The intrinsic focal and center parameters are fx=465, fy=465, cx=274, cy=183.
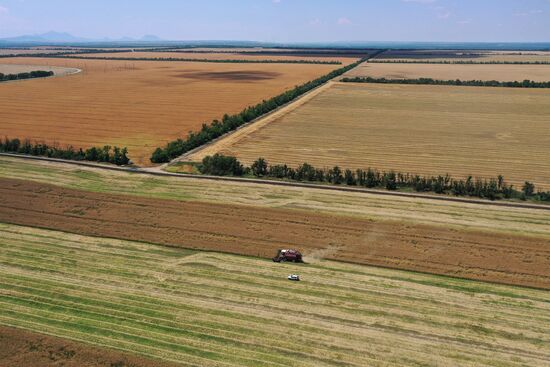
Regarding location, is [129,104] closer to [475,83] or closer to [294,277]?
[294,277]

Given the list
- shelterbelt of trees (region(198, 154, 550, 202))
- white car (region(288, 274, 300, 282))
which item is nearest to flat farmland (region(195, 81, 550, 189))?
shelterbelt of trees (region(198, 154, 550, 202))

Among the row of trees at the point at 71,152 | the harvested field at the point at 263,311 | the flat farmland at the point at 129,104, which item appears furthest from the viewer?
the flat farmland at the point at 129,104

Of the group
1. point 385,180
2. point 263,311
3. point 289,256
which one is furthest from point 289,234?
point 385,180

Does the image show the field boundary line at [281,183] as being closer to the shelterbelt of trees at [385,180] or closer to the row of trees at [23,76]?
the shelterbelt of trees at [385,180]

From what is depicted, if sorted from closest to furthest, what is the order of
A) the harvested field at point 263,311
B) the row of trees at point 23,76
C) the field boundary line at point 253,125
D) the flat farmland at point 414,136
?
the harvested field at point 263,311, the flat farmland at point 414,136, the field boundary line at point 253,125, the row of trees at point 23,76

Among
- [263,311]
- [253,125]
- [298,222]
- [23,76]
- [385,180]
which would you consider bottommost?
[263,311]

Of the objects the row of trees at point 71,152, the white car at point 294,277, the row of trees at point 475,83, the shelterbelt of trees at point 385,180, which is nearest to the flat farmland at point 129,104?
the row of trees at point 71,152
